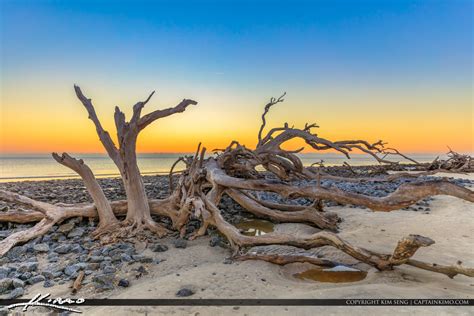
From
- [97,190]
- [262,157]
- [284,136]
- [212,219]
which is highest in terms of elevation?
[284,136]

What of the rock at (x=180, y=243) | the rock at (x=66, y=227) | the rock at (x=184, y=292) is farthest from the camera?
the rock at (x=66, y=227)

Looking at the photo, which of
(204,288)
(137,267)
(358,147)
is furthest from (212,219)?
(358,147)

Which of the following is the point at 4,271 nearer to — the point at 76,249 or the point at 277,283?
the point at 76,249

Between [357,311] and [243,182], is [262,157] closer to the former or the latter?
[243,182]

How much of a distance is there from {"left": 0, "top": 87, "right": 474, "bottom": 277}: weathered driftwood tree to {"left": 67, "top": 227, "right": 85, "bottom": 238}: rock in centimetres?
39

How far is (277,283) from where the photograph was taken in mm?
3826

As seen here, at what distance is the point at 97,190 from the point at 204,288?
392cm

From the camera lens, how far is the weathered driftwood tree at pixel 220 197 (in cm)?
445

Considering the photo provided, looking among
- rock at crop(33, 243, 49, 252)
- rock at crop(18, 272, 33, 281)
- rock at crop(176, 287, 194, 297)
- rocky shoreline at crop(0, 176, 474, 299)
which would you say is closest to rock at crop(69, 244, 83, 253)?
rocky shoreline at crop(0, 176, 474, 299)

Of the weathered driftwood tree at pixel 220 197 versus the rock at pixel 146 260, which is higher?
the weathered driftwood tree at pixel 220 197

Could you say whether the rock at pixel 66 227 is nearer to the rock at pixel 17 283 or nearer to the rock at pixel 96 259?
the rock at pixel 96 259

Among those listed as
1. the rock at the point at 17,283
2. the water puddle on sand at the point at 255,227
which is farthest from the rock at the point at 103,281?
the water puddle on sand at the point at 255,227

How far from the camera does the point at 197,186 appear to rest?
6594 mm

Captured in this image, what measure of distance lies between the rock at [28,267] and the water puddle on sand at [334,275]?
3887 millimetres
